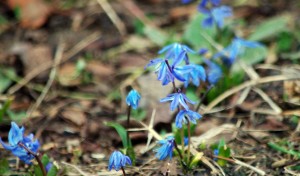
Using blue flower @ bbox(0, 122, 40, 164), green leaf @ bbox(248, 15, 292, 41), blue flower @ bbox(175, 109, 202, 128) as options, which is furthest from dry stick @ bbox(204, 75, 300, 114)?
blue flower @ bbox(0, 122, 40, 164)

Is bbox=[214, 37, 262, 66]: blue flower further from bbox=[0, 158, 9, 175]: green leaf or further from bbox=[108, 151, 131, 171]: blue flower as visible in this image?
bbox=[0, 158, 9, 175]: green leaf

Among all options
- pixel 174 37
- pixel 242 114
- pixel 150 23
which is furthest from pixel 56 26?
pixel 242 114

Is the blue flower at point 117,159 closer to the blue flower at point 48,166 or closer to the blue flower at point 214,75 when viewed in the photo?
the blue flower at point 48,166

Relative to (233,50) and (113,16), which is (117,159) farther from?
(113,16)

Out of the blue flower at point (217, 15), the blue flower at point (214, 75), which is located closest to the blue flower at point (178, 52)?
the blue flower at point (214, 75)

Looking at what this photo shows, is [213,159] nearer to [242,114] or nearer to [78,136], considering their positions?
[242,114]
